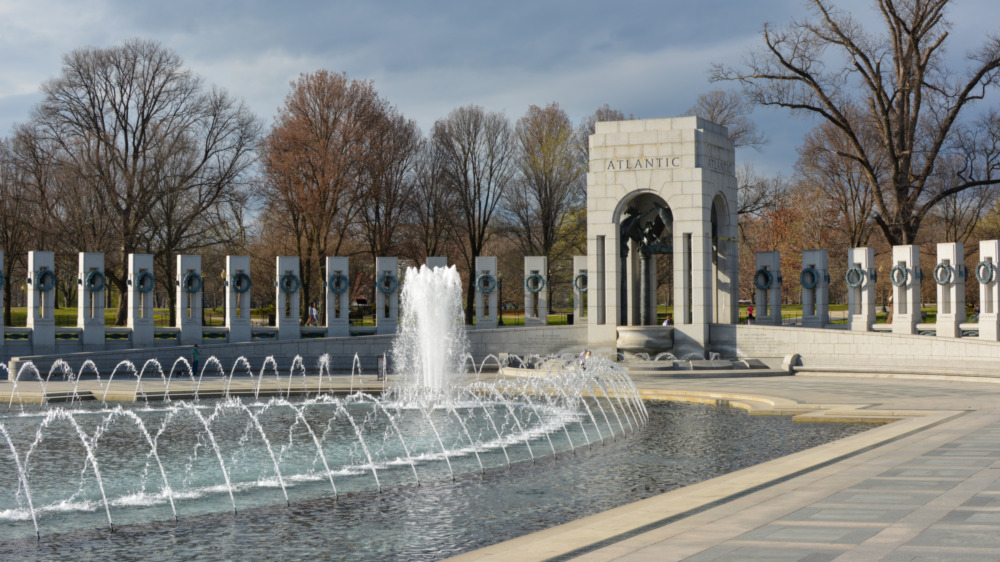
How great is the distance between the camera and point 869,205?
47.6m

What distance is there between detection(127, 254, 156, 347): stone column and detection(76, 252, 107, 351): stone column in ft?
3.04

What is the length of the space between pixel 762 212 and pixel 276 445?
157ft

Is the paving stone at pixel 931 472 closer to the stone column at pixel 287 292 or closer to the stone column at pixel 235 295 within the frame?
the stone column at pixel 287 292

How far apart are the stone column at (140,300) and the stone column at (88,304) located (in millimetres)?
926

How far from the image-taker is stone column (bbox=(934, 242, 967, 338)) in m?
31.3

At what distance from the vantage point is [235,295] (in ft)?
106

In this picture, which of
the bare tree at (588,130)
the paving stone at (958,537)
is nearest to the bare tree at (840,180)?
the bare tree at (588,130)

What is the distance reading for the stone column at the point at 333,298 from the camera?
33156 millimetres

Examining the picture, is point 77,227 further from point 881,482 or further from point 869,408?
point 881,482

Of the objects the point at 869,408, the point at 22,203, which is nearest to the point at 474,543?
the point at 869,408

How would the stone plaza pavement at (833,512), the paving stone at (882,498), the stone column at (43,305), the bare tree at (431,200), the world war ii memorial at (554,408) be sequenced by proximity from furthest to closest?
the bare tree at (431,200) < the stone column at (43,305) < the paving stone at (882,498) < the world war ii memorial at (554,408) < the stone plaza pavement at (833,512)

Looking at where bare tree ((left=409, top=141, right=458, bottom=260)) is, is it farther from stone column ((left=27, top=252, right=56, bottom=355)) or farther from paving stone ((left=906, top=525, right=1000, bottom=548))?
paving stone ((left=906, top=525, right=1000, bottom=548))

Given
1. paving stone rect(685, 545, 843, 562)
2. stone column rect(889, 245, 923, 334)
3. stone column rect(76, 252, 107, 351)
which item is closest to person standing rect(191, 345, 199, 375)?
stone column rect(76, 252, 107, 351)

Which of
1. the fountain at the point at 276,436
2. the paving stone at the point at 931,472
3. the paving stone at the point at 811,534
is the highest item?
the paving stone at the point at 811,534
